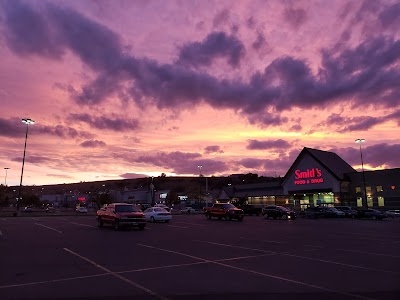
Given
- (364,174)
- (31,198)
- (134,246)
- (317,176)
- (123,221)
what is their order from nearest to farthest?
1. (134,246)
2. (123,221)
3. (364,174)
4. (317,176)
5. (31,198)

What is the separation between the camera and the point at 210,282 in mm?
8672

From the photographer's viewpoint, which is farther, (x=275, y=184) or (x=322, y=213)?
(x=275, y=184)

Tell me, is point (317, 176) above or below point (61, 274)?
above

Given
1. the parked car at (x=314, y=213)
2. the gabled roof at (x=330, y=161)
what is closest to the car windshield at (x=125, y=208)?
the parked car at (x=314, y=213)

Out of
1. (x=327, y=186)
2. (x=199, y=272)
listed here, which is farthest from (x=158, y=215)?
(x=327, y=186)

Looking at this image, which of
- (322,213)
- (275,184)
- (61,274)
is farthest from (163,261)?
(275,184)

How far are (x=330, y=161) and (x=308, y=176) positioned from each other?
502 cm

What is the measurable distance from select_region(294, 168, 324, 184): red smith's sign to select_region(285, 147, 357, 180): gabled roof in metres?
1.86

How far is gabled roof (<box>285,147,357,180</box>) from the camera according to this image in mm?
65069

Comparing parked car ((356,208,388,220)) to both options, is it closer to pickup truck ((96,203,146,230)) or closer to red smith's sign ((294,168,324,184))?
red smith's sign ((294,168,324,184))

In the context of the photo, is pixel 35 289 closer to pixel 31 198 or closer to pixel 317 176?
pixel 317 176

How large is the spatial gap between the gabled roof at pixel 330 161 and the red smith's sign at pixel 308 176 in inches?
73.2

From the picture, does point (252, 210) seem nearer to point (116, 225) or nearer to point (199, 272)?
point (116, 225)

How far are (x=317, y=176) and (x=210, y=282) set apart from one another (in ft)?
203
